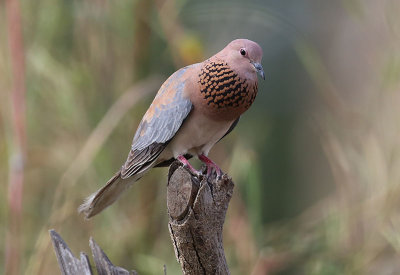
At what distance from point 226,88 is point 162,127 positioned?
0.28 m

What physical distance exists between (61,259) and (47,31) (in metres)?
1.70

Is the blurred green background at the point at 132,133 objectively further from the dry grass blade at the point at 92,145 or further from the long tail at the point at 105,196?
the long tail at the point at 105,196

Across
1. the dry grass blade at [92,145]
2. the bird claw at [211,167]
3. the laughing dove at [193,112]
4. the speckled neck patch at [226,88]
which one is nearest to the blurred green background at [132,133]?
the dry grass blade at [92,145]

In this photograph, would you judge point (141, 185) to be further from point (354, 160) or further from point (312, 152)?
point (312, 152)

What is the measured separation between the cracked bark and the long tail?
1.60ft

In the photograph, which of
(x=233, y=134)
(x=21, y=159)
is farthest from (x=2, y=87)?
(x=233, y=134)

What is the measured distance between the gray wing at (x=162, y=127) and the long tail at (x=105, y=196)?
81mm

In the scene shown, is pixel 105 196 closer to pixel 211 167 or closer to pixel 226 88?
pixel 211 167

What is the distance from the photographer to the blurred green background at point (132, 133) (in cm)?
309

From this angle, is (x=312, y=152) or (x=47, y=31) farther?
(x=312, y=152)

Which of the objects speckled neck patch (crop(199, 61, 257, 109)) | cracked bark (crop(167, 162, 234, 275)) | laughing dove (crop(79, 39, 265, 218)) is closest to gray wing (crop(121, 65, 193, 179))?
laughing dove (crop(79, 39, 265, 218))

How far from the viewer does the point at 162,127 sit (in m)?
2.36

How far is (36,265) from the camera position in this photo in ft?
9.07

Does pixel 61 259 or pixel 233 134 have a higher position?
pixel 233 134
